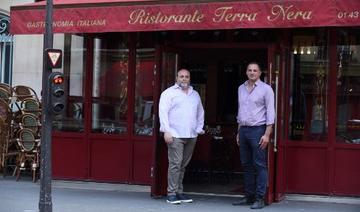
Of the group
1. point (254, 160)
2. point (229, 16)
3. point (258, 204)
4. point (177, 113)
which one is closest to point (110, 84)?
point (177, 113)

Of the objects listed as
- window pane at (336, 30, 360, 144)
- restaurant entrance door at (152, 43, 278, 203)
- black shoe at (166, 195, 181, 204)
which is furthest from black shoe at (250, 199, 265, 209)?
restaurant entrance door at (152, 43, 278, 203)

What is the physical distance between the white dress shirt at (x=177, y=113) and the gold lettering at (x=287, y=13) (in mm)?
1686

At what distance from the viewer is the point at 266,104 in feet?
29.5

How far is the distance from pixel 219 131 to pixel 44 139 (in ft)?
14.0

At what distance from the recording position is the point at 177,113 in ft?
30.6

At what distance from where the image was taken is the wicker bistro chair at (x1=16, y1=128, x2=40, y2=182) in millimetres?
11688

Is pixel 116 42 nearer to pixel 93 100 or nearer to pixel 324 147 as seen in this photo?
pixel 93 100

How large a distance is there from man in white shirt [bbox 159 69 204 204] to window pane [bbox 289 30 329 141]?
1.55 meters

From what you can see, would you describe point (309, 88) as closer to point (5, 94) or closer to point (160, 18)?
point (160, 18)

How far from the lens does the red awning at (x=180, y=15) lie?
8.39 metres

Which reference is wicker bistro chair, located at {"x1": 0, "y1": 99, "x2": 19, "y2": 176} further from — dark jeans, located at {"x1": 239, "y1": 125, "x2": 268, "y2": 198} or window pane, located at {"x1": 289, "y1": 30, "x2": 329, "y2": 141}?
window pane, located at {"x1": 289, "y1": 30, "x2": 329, "y2": 141}

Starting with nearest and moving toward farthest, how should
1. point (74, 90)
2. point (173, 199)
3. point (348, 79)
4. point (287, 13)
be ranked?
point (287, 13) < point (173, 199) < point (348, 79) < point (74, 90)

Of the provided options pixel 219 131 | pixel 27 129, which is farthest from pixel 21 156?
pixel 219 131

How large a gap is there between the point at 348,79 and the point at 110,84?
12.4 ft
